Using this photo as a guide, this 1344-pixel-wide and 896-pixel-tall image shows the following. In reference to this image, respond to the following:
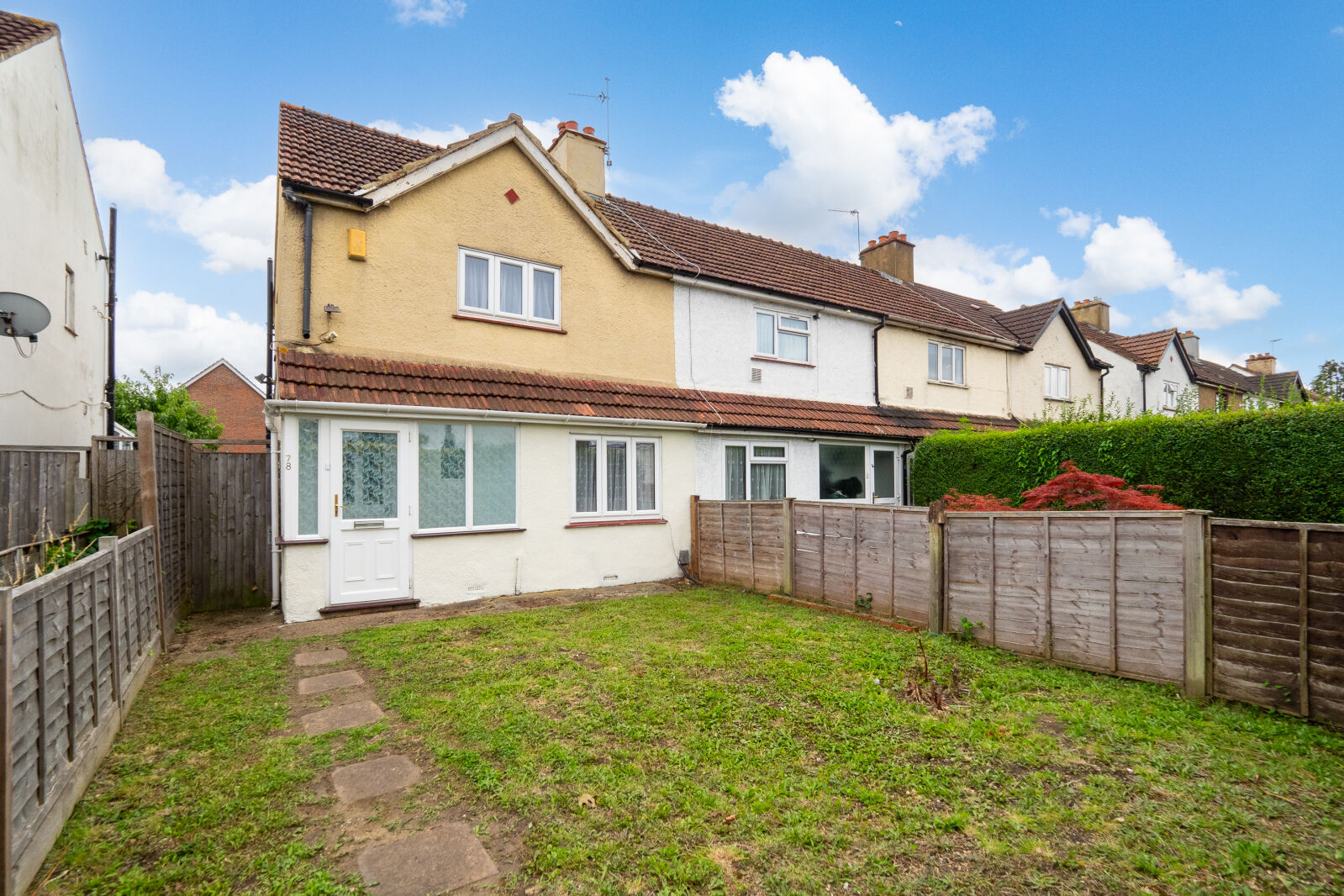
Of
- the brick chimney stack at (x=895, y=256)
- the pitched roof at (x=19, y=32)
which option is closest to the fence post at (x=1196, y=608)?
the pitched roof at (x=19, y=32)

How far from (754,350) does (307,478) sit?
9066mm

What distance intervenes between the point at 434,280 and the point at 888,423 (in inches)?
417

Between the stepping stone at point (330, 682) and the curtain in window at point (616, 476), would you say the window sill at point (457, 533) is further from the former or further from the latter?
the stepping stone at point (330, 682)

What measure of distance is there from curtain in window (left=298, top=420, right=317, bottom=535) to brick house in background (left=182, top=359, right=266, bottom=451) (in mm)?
34802

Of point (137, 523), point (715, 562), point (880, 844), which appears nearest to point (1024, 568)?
point (880, 844)

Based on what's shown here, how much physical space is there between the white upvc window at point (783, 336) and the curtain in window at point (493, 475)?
20.7 feet

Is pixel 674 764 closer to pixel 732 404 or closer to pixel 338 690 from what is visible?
pixel 338 690

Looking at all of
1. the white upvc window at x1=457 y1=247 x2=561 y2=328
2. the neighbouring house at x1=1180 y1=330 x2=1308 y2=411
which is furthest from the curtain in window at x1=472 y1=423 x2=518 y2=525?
the neighbouring house at x1=1180 y1=330 x2=1308 y2=411

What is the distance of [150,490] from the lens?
6828mm

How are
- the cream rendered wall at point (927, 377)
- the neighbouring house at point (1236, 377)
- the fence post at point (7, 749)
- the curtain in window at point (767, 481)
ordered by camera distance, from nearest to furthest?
the fence post at point (7, 749) < the curtain in window at point (767, 481) < the cream rendered wall at point (927, 377) < the neighbouring house at point (1236, 377)

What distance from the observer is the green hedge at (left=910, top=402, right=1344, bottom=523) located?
7.66 meters

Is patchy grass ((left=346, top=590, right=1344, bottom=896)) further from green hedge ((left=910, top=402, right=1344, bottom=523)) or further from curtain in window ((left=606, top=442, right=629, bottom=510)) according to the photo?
curtain in window ((left=606, top=442, right=629, bottom=510))

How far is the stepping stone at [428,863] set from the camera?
9.31 feet

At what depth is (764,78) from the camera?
42.5 ft
